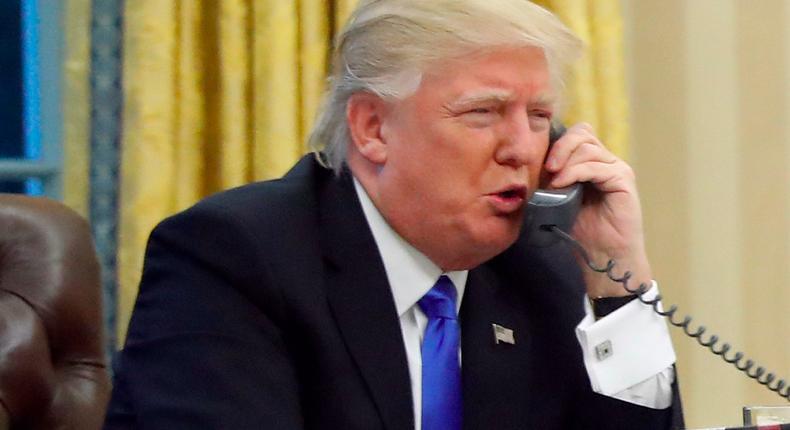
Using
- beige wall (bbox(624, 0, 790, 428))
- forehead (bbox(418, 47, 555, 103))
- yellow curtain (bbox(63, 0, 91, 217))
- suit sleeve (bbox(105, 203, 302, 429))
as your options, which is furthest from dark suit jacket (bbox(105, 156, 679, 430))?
beige wall (bbox(624, 0, 790, 428))

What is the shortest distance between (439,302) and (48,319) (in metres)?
0.63

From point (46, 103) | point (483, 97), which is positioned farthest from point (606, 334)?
point (46, 103)

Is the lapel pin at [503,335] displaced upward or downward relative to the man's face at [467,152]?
downward

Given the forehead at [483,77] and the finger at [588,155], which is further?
the finger at [588,155]

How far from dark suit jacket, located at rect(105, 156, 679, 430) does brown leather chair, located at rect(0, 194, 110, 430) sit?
1.02 ft

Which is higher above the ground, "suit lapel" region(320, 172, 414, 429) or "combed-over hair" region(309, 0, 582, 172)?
"combed-over hair" region(309, 0, 582, 172)

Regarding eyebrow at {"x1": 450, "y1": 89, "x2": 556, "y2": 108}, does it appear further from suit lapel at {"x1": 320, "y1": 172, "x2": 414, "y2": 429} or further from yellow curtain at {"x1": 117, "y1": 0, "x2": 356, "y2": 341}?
yellow curtain at {"x1": 117, "y1": 0, "x2": 356, "y2": 341}

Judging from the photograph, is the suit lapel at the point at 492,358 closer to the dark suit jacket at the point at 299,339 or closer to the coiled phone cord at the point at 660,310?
the dark suit jacket at the point at 299,339

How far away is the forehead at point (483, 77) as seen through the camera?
1400 mm

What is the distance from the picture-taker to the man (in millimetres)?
1313

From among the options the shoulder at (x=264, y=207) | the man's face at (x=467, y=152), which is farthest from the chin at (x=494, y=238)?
the shoulder at (x=264, y=207)

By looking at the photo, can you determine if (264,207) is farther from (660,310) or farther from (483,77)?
(660,310)

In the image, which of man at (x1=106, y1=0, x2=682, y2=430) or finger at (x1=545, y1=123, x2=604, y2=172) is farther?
finger at (x1=545, y1=123, x2=604, y2=172)

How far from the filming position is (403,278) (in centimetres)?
146
